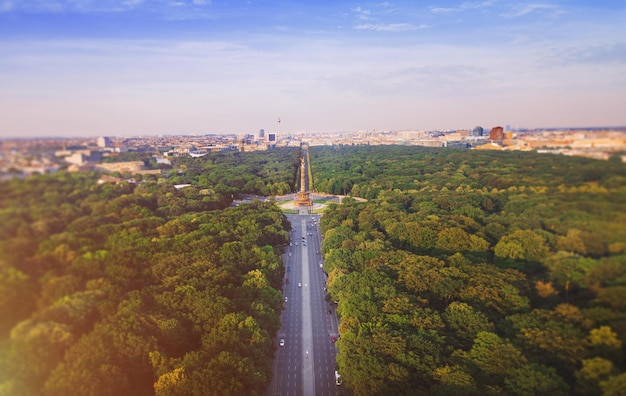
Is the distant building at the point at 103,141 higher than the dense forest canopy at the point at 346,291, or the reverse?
the distant building at the point at 103,141

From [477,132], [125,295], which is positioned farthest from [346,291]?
[477,132]

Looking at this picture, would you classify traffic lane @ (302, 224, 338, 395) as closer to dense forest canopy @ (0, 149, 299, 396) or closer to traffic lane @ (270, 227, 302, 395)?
traffic lane @ (270, 227, 302, 395)

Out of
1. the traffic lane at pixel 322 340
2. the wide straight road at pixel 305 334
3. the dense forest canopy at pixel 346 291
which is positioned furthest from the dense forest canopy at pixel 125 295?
the traffic lane at pixel 322 340

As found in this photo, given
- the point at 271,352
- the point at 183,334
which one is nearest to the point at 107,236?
the point at 183,334

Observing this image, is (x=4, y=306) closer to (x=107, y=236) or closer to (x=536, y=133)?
(x=107, y=236)

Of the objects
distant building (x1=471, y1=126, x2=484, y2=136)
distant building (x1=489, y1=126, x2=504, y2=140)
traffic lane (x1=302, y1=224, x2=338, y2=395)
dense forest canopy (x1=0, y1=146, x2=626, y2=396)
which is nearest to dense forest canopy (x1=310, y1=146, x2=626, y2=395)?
dense forest canopy (x1=0, y1=146, x2=626, y2=396)

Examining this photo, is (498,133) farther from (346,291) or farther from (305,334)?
(305,334)

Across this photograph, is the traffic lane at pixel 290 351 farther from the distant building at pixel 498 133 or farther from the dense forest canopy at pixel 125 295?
the distant building at pixel 498 133
